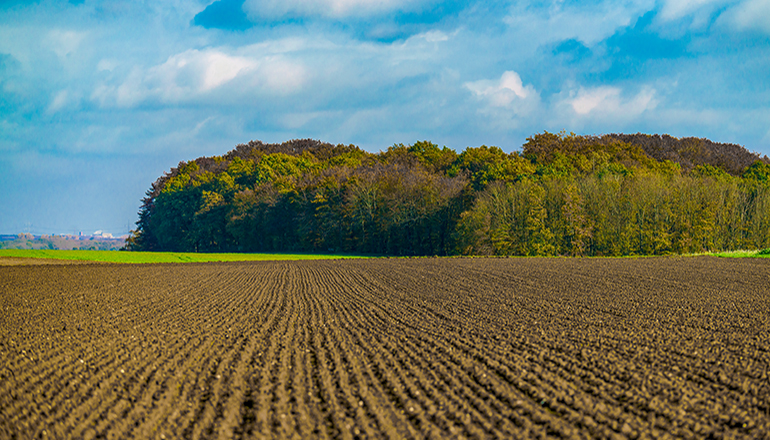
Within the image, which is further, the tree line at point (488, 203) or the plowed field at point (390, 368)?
the tree line at point (488, 203)

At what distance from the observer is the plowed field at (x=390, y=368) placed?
6680 millimetres

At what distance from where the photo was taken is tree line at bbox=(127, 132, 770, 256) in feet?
176

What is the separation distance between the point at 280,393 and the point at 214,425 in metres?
1.31

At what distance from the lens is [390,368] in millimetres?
9281

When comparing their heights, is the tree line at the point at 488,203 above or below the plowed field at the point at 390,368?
above

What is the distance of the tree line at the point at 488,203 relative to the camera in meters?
53.6

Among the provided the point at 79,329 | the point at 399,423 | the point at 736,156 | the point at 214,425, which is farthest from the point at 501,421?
the point at 736,156

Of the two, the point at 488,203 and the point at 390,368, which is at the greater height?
the point at 488,203

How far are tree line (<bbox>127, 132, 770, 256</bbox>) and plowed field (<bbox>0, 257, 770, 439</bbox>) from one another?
115 ft

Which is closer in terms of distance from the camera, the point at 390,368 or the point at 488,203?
the point at 390,368

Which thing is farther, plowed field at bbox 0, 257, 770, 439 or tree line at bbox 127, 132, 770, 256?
tree line at bbox 127, 132, 770, 256

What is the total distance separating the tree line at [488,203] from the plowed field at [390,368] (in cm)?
3503

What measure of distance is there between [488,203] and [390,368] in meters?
46.6

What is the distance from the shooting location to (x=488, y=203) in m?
54.5
